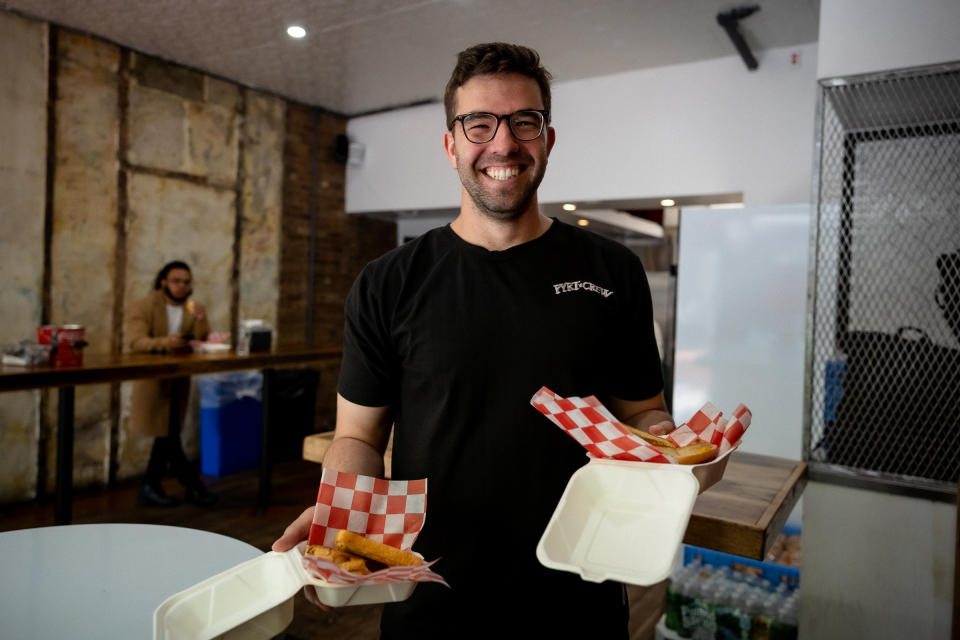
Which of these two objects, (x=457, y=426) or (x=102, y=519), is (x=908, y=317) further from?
(x=102, y=519)

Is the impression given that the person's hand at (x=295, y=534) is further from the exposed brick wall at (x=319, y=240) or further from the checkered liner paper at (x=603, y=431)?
the exposed brick wall at (x=319, y=240)

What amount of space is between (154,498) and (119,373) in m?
1.29

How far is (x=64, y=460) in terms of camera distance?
303 centimetres

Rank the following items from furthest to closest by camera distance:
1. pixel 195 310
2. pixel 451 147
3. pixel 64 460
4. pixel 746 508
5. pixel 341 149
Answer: pixel 341 149, pixel 195 310, pixel 64 460, pixel 746 508, pixel 451 147

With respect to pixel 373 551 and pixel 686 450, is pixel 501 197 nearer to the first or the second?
pixel 686 450

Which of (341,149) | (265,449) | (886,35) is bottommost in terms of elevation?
(265,449)

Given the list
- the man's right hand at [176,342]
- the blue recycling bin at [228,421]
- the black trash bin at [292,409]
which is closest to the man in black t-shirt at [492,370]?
the man's right hand at [176,342]

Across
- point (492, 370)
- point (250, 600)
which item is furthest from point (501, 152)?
point (250, 600)

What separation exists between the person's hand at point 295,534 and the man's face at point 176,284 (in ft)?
11.9

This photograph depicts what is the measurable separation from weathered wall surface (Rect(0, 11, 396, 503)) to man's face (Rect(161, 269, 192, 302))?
23.2 inches

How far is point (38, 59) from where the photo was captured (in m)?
4.00

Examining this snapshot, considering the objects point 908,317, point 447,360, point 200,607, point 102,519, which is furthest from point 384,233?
point 200,607

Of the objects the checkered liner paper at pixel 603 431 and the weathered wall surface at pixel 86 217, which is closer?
the checkered liner paper at pixel 603 431

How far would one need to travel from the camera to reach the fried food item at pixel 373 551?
0.90 metres
